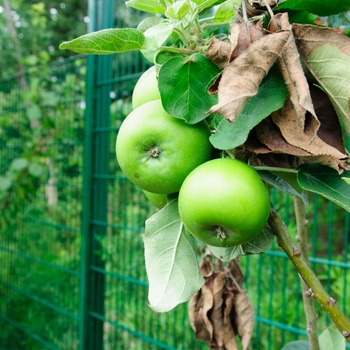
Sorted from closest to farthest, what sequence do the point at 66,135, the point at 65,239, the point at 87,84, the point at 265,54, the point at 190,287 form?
the point at 265,54
the point at 190,287
the point at 87,84
the point at 66,135
the point at 65,239

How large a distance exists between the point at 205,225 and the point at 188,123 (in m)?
0.10

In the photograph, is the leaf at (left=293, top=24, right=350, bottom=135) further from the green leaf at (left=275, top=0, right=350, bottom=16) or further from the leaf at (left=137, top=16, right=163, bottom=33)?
the leaf at (left=137, top=16, right=163, bottom=33)

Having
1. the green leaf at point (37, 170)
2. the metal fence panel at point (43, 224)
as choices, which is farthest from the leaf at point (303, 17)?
the green leaf at point (37, 170)

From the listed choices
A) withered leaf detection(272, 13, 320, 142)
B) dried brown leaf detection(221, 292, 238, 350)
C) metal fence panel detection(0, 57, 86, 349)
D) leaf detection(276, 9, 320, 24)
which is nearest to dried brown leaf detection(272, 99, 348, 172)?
withered leaf detection(272, 13, 320, 142)

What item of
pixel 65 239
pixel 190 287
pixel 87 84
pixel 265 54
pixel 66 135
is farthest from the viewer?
pixel 65 239

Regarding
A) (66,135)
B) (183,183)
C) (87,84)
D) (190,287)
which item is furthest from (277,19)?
(66,135)

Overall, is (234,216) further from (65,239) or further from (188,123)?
(65,239)

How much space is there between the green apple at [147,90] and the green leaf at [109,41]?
0.16ft

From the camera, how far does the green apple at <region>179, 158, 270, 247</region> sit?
408mm

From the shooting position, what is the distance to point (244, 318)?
86 centimetres

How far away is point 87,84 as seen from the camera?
2.28 meters

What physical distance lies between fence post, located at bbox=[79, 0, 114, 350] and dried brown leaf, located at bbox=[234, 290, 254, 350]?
145cm

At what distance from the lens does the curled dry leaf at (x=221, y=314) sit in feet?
2.77

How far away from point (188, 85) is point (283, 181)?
145 mm
